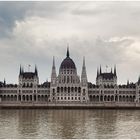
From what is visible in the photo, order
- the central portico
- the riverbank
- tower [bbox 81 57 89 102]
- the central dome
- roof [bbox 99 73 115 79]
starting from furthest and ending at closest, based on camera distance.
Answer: roof [bbox 99 73 115 79] → the central dome → tower [bbox 81 57 89 102] → the central portico → the riverbank

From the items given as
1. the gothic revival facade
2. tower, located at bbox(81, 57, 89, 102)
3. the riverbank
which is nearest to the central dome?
the gothic revival facade

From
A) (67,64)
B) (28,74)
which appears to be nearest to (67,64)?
(67,64)

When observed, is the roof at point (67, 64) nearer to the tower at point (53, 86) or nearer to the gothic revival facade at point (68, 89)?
the gothic revival facade at point (68, 89)

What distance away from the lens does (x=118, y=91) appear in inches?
4055

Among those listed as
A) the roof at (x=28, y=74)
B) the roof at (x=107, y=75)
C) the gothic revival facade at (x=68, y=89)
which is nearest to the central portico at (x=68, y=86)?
the gothic revival facade at (x=68, y=89)

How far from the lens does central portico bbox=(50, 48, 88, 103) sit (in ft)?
325

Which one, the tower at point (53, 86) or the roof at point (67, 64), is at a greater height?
the roof at point (67, 64)

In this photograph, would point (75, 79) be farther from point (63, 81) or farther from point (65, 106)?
point (65, 106)

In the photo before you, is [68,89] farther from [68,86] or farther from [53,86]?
[53,86]

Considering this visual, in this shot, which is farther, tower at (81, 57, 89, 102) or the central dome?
the central dome

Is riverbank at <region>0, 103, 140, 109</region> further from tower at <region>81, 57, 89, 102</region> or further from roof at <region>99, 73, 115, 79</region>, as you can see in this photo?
roof at <region>99, 73, 115, 79</region>

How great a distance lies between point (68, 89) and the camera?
100 meters

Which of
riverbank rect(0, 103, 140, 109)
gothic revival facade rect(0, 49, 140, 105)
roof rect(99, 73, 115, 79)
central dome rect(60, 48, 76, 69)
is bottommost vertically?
riverbank rect(0, 103, 140, 109)

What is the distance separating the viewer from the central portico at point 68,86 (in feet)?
325
